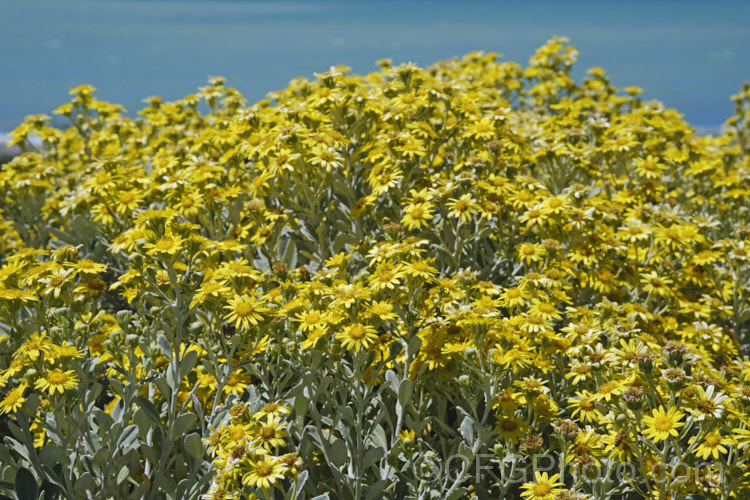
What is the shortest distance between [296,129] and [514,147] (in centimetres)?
169

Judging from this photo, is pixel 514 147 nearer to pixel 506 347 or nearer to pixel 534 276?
pixel 534 276

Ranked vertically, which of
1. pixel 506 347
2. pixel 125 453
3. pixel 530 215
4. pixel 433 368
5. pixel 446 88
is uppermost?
pixel 446 88

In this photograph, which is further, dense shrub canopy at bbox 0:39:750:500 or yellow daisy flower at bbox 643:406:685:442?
dense shrub canopy at bbox 0:39:750:500

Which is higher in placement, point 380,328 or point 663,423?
point 663,423

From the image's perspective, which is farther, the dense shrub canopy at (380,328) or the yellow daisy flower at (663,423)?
the dense shrub canopy at (380,328)

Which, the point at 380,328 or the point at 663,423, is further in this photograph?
the point at 380,328

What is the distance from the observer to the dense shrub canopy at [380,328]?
3.30 metres

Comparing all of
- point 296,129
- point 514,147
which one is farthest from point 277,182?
point 514,147

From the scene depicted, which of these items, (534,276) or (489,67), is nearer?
(534,276)

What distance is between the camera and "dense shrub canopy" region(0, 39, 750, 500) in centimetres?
330

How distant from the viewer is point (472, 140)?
526cm

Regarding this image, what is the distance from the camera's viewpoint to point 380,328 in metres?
4.55

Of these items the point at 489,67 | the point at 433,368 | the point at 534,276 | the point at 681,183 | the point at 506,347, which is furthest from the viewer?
the point at 489,67

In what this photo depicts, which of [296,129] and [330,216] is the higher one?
[296,129]
